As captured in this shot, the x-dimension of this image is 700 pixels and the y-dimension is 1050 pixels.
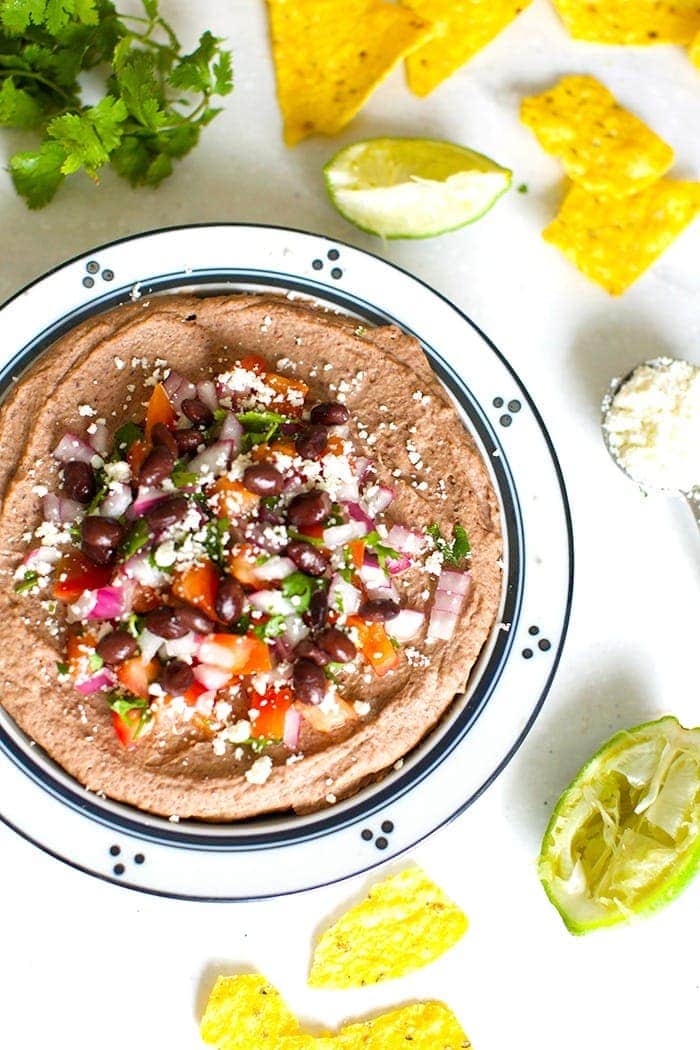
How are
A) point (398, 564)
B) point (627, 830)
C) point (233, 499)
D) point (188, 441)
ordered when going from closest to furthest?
point (233, 499)
point (188, 441)
point (398, 564)
point (627, 830)

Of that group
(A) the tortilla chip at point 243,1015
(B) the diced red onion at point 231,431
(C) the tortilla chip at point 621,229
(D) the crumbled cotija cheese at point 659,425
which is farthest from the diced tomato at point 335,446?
(A) the tortilla chip at point 243,1015

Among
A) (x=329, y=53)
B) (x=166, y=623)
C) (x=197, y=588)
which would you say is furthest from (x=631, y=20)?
(x=166, y=623)

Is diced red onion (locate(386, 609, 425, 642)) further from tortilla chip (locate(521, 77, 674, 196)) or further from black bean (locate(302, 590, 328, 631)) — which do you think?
tortilla chip (locate(521, 77, 674, 196))

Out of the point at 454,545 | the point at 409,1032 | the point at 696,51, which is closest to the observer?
the point at 454,545

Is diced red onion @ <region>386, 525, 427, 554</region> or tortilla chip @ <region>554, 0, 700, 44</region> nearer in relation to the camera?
diced red onion @ <region>386, 525, 427, 554</region>

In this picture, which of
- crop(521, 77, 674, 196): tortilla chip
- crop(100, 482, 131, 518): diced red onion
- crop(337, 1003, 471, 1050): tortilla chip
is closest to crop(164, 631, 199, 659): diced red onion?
crop(100, 482, 131, 518): diced red onion

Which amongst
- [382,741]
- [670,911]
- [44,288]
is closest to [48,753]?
[382,741]

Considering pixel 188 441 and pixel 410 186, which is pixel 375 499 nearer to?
pixel 188 441
